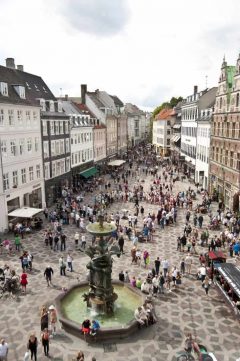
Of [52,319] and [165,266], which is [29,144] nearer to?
[165,266]

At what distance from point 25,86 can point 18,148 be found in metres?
9.73

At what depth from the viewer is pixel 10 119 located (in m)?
32.3

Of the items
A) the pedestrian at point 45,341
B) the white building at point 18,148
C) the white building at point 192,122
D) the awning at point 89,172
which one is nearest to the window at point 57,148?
the white building at point 18,148

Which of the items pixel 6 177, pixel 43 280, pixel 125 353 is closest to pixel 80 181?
pixel 6 177

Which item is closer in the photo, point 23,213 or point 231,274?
point 231,274

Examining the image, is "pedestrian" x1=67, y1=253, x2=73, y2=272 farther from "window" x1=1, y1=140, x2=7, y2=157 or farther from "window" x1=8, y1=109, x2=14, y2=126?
"window" x1=8, y1=109, x2=14, y2=126

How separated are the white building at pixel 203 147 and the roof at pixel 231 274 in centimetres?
2963

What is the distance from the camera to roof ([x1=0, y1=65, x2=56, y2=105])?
33.5 m

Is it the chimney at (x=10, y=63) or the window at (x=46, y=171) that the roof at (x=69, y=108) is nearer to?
the chimney at (x=10, y=63)

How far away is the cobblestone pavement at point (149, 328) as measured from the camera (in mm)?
14305

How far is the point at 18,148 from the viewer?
33.8 m

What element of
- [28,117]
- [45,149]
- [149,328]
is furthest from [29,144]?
[149,328]

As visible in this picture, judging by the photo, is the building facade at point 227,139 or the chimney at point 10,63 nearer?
the building facade at point 227,139

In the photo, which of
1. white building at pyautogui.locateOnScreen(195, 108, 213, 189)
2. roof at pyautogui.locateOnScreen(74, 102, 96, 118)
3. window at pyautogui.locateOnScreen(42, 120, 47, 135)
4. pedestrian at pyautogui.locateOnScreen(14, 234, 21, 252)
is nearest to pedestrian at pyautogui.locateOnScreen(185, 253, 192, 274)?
pedestrian at pyautogui.locateOnScreen(14, 234, 21, 252)
